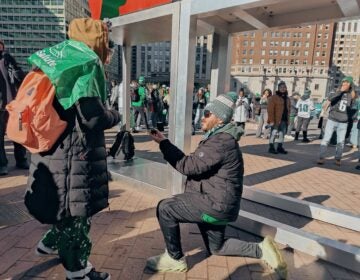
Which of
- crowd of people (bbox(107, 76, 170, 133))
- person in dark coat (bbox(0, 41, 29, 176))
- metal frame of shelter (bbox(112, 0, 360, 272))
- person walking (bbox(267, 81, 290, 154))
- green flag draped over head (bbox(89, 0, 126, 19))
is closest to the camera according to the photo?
metal frame of shelter (bbox(112, 0, 360, 272))

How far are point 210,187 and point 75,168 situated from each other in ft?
3.50

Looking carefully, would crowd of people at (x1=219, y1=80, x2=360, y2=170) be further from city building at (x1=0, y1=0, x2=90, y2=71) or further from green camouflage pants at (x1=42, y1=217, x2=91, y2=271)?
city building at (x1=0, y1=0, x2=90, y2=71)

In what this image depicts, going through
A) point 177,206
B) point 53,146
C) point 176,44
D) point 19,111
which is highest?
point 176,44

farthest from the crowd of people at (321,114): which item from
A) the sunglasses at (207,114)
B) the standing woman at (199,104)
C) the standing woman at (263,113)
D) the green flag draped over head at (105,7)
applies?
the sunglasses at (207,114)

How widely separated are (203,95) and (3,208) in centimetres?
890

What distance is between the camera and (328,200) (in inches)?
177

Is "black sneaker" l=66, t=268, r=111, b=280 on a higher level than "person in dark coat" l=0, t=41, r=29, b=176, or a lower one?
lower

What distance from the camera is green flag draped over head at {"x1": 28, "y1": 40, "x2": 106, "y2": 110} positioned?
1.64 metres

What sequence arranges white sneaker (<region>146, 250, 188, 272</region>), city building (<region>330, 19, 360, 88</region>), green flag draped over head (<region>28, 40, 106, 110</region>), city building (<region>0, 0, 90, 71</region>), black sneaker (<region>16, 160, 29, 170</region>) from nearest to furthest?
1. green flag draped over head (<region>28, 40, 106, 110</region>)
2. white sneaker (<region>146, 250, 188, 272</region>)
3. black sneaker (<region>16, 160, 29, 170</region>)
4. city building (<region>0, 0, 90, 71</region>)
5. city building (<region>330, 19, 360, 88</region>)

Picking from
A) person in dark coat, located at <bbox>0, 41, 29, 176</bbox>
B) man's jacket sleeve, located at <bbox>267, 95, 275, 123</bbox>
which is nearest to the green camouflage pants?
person in dark coat, located at <bbox>0, 41, 29, 176</bbox>

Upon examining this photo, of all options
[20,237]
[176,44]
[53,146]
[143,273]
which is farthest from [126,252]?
[176,44]

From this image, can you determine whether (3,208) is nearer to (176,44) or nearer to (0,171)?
(0,171)

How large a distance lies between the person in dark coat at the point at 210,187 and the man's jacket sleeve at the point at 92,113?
0.73 meters

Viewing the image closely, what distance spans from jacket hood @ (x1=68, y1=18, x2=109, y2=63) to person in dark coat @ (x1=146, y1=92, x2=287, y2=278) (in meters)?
0.90
